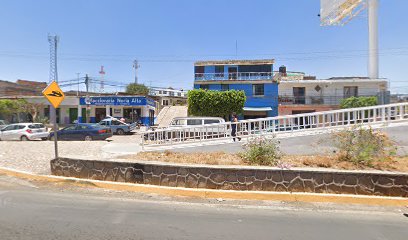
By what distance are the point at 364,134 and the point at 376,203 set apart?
7.22ft

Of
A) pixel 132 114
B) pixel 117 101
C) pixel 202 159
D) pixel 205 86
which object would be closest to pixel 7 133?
pixel 117 101

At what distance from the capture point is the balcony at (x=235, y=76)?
3628cm

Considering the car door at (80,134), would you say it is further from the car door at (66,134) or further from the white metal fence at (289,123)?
the white metal fence at (289,123)

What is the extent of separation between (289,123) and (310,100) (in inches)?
1095

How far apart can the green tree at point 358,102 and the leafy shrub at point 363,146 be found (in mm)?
25359

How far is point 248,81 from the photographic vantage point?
36344mm

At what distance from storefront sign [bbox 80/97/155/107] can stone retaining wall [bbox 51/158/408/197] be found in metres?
27.3

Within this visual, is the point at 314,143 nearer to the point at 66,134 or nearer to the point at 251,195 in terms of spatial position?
the point at 251,195

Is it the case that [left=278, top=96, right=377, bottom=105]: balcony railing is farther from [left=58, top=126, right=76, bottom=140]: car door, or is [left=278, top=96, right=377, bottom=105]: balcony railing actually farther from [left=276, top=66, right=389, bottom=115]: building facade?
[left=58, top=126, right=76, bottom=140]: car door

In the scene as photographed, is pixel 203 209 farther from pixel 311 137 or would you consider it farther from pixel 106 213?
pixel 311 137

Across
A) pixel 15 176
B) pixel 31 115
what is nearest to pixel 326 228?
pixel 15 176

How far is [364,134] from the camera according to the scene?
7098 mm

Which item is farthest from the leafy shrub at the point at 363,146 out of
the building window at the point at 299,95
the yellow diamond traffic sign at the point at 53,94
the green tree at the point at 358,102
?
the building window at the point at 299,95

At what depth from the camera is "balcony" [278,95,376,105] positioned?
114 feet
